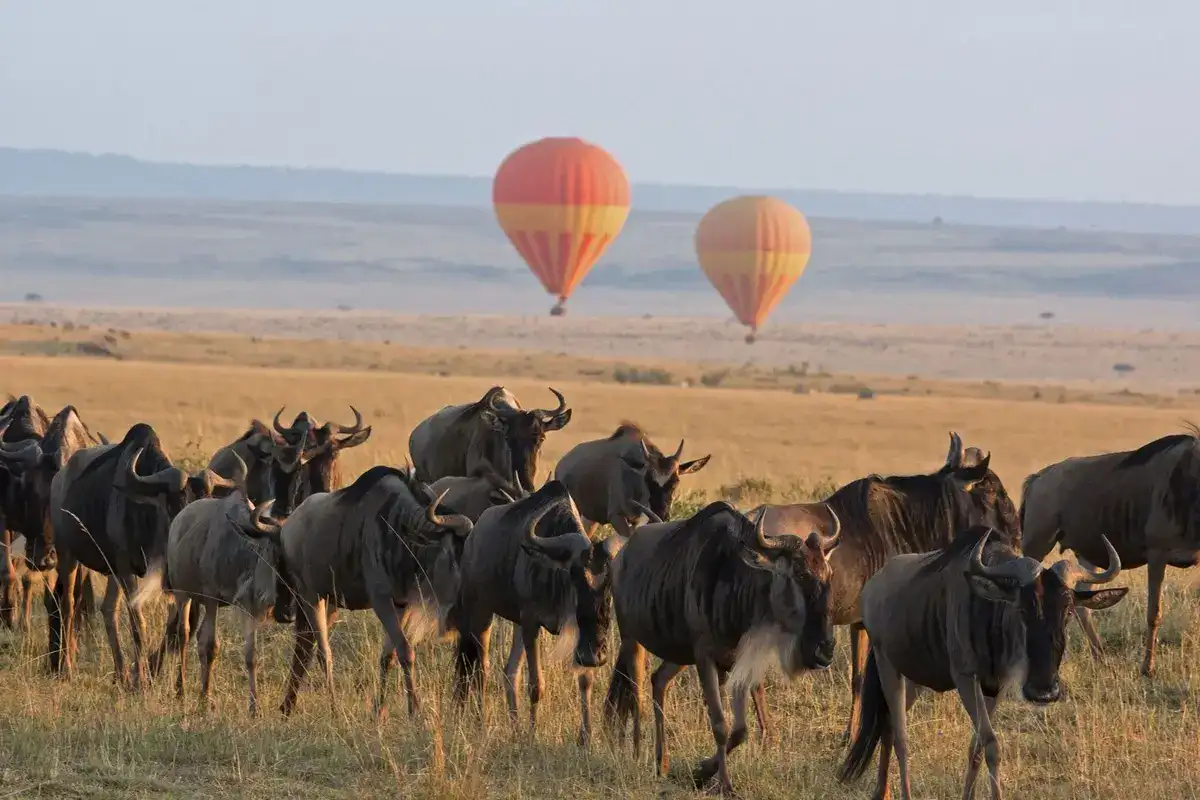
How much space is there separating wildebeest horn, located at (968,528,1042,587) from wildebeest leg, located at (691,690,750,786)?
4.33 feet

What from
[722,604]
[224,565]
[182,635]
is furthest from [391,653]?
[722,604]

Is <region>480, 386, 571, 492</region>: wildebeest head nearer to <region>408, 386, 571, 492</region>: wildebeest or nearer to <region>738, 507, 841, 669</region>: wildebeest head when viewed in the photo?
<region>408, 386, 571, 492</region>: wildebeest

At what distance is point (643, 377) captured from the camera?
66500 mm

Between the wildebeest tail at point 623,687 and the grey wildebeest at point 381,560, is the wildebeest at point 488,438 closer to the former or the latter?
the grey wildebeest at point 381,560

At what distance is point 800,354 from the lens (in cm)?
11444

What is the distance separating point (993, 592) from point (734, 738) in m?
1.53

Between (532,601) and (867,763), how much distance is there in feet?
6.43

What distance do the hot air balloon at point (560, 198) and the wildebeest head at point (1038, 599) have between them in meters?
64.9

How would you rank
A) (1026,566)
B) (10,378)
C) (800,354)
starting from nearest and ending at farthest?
1. (1026,566)
2. (10,378)
3. (800,354)

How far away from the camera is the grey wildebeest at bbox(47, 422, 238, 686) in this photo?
11938 mm

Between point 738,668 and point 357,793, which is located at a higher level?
point 738,668

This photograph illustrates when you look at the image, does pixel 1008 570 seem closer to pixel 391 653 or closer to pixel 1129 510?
pixel 391 653

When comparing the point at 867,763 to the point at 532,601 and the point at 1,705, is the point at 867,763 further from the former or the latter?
the point at 1,705

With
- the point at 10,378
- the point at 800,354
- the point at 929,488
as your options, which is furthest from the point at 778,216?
the point at 929,488
